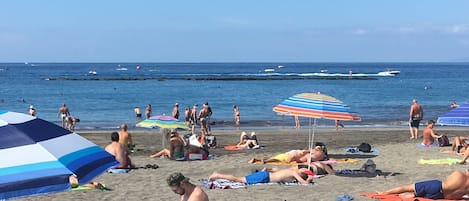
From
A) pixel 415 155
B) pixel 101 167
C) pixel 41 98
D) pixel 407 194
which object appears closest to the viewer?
pixel 101 167

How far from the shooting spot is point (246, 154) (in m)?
16.2

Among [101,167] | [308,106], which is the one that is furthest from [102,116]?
[101,167]

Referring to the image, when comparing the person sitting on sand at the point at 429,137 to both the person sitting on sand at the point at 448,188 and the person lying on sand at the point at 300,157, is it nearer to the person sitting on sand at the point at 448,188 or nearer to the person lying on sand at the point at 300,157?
the person lying on sand at the point at 300,157

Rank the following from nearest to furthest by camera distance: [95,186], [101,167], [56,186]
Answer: [56,186], [101,167], [95,186]

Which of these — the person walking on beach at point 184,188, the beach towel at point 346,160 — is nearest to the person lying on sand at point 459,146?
the beach towel at point 346,160

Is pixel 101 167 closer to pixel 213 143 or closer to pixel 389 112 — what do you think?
pixel 213 143

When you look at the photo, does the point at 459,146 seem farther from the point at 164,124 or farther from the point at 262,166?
the point at 164,124

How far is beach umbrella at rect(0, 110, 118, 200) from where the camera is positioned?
388 centimetres

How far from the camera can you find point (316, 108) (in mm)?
11656

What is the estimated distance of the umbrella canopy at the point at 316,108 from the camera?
38.0 feet

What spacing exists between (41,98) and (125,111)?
17542 mm

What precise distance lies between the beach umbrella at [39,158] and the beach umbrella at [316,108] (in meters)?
7.25

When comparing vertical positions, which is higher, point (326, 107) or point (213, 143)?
point (326, 107)

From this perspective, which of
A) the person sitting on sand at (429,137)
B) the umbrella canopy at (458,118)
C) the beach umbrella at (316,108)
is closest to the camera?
the umbrella canopy at (458,118)
